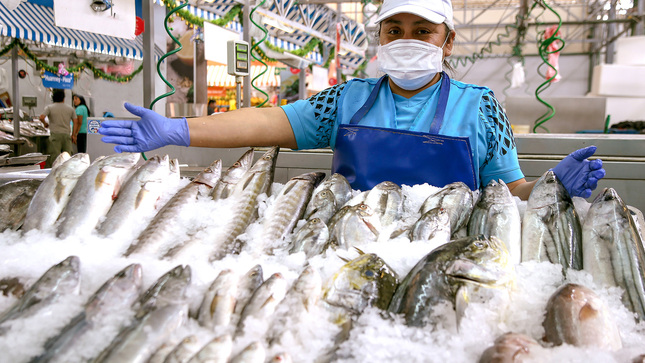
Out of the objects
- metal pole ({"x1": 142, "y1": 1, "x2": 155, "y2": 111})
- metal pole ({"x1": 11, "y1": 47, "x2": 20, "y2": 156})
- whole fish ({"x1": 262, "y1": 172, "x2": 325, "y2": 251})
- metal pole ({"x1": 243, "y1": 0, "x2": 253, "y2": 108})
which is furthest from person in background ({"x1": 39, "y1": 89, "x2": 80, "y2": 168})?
whole fish ({"x1": 262, "y1": 172, "x2": 325, "y2": 251})

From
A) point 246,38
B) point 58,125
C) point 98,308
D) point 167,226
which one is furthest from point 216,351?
point 58,125

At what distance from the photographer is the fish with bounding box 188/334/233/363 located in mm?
978

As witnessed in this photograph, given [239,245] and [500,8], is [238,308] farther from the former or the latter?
[500,8]

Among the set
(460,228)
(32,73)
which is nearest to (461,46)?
(32,73)

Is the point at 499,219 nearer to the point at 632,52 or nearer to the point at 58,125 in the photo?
the point at 632,52

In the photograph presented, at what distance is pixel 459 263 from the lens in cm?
122

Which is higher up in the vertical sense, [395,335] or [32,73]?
[32,73]

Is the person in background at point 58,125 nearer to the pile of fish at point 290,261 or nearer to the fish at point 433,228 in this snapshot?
the pile of fish at point 290,261

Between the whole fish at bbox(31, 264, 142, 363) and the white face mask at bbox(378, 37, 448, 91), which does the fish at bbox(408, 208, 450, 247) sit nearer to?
the whole fish at bbox(31, 264, 142, 363)

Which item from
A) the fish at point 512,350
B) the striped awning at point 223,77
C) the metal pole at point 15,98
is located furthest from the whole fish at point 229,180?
the striped awning at point 223,77

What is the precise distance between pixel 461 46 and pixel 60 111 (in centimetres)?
1843

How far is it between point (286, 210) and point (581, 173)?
3.70 ft

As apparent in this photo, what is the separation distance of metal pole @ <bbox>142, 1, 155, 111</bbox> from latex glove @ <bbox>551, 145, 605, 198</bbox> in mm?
2417

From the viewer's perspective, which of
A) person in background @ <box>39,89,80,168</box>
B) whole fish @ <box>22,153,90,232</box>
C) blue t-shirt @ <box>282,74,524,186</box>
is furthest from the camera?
person in background @ <box>39,89,80,168</box>
